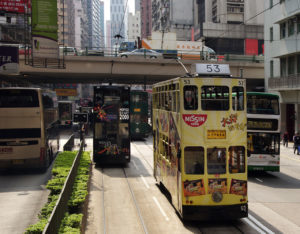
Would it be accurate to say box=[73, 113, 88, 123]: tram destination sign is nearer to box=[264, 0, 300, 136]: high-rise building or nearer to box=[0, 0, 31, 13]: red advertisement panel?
box=[0, 0, 31, 13]: red advertisement panel

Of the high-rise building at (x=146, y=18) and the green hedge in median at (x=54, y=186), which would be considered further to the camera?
the high-rise building at (x=146, y=18)

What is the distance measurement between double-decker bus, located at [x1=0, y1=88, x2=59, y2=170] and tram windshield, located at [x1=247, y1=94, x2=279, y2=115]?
11.3 m

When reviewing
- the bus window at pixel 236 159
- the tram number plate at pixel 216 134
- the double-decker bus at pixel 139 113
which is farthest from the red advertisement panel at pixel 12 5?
the bus window at pixel 236 159

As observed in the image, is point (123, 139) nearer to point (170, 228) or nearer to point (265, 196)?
point (265, 196)

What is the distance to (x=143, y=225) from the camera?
12.1 m

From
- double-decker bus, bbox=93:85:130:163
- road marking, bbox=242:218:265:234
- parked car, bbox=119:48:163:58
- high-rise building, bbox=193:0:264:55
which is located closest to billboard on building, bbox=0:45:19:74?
double-decker bus, bbox=93:85:130:163

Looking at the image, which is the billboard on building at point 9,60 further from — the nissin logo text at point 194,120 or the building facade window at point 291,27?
the building facade window at point 291,27

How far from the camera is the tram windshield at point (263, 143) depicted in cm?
2016

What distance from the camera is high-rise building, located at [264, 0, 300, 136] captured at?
1434 inches

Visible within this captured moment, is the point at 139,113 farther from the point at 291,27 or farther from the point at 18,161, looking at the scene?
the point at 18,161

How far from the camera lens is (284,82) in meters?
37.9

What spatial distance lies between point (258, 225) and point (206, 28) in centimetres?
6702

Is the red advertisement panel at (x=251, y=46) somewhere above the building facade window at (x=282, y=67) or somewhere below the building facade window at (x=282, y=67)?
above

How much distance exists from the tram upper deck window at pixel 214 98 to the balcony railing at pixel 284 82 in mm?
25920
